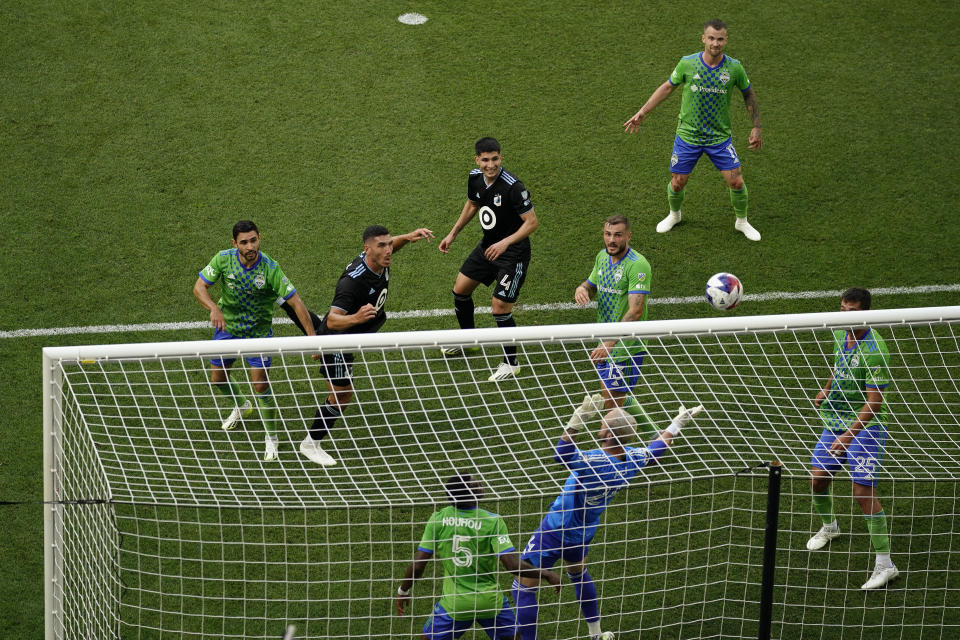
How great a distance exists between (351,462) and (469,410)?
94cm

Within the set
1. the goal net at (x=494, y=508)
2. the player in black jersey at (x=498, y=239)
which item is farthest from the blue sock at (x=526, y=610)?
the player in black jersey at (x=498, y=239)

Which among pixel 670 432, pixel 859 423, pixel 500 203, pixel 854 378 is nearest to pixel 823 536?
pixel 859 423

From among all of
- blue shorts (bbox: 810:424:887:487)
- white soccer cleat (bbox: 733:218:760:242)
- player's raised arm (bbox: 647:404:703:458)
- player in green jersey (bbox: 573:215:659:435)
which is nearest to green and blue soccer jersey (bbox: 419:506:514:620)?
player's raised arm (bbox: 647:404:703:458)

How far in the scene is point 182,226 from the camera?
33.6 ft

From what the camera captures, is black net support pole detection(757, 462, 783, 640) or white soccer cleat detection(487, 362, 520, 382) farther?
white soccer cleat detection(487, 362, 520, 382)

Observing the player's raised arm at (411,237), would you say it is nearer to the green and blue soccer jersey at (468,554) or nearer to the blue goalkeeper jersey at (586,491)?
the blue goalkeeper jersey at (586,491)

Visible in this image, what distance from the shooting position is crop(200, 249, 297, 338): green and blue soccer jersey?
7.68 meters

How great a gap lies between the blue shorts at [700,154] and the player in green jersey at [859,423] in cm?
329

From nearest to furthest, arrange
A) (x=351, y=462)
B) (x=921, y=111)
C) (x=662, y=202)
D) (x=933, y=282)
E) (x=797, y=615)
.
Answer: (x=797, y=615) → (x=351, y=462) → (x=933, y=282) → (x=662, y=202) → (x=921, y=111)

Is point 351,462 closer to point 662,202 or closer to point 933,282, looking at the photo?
point 662,202

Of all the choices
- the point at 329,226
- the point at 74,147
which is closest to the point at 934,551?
the point at 329,226

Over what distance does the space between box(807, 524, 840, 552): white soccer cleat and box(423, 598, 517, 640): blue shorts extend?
2359 mm

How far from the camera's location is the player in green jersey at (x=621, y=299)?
24.2 ft

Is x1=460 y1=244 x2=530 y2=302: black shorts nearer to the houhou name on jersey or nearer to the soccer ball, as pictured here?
the soccer ball
